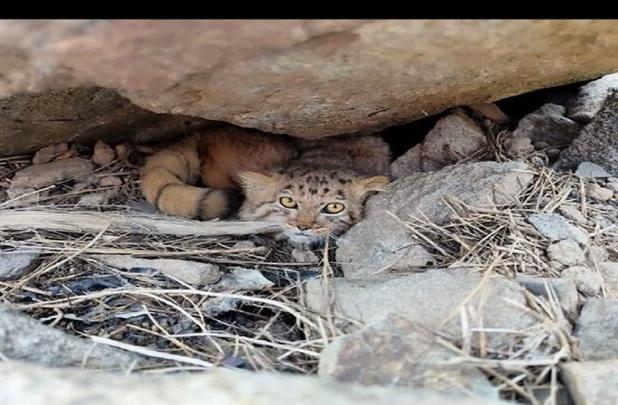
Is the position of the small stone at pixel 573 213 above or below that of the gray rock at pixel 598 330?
above

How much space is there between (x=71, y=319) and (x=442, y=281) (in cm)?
103

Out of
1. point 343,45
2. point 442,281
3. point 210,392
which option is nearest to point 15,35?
point 343,45

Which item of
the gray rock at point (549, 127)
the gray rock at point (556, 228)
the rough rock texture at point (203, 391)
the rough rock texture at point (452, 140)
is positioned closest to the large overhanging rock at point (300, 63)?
the rough rock texture at point (452, 140)

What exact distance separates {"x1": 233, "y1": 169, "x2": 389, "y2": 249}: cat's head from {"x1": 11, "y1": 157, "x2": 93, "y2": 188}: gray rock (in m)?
0.70

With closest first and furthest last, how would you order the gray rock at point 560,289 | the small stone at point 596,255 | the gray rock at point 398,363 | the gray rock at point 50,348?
1. the gray rock at point 398,363
2. the gray rock at point 50,348
3. the gray rock at point 560,289
4. the small stone at point 596,255

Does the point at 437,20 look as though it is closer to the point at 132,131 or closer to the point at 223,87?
the point at 223,87

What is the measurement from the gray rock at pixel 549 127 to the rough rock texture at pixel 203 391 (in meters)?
1.64

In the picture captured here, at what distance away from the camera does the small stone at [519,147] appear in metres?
2.62

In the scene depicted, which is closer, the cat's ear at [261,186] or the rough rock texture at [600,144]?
the rough rock texture at [600,144]

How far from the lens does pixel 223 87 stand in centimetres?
179

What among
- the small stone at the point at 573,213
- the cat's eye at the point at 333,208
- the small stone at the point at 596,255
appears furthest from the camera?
the cat's eye at the point at 333,208

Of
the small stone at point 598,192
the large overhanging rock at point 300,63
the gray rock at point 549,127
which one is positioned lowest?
the small stone at point 598,192

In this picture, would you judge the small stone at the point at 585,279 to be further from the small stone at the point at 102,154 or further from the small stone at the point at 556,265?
the small stone at the point at 102,154

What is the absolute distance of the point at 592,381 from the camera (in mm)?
1436
